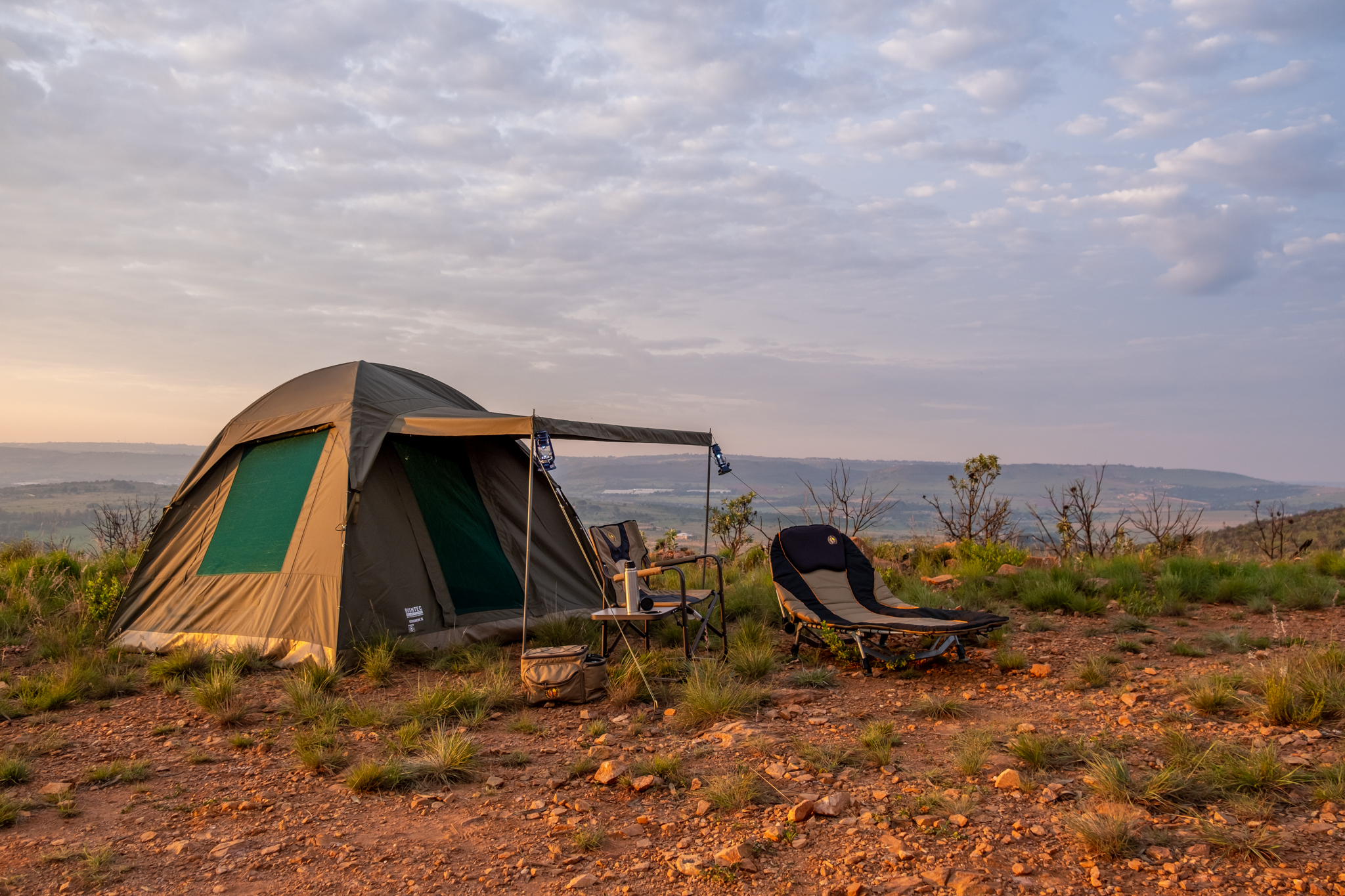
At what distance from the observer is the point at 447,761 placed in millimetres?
4121

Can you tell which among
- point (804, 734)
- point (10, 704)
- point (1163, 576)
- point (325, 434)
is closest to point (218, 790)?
point (10, 704)

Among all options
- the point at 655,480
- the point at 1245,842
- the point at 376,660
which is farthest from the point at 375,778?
the point at 655,480

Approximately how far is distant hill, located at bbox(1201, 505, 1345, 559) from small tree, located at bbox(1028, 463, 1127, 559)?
1.09 m

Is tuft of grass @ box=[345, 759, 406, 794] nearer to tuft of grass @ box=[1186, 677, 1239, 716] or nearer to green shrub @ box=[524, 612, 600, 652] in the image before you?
green shrub @ box=[524, 612, 600, 652]

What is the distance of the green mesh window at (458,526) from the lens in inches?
282

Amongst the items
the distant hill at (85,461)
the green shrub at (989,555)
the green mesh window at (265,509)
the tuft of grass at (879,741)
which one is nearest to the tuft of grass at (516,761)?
the tuft of grass at (879,741)

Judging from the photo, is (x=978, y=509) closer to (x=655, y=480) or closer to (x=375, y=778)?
(x=375, y=778)

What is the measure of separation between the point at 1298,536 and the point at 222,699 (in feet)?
62.5

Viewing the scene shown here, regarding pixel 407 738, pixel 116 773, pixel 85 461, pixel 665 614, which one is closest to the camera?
pixel 116 773

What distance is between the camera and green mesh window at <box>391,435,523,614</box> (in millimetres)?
7164

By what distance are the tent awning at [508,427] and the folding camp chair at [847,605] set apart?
4.57 feet

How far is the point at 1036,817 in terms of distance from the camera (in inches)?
132

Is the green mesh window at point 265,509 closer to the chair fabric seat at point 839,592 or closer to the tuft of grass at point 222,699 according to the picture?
the tuft of grass at point 222,699

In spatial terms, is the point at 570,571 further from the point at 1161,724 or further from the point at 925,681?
the point at 1161,724
